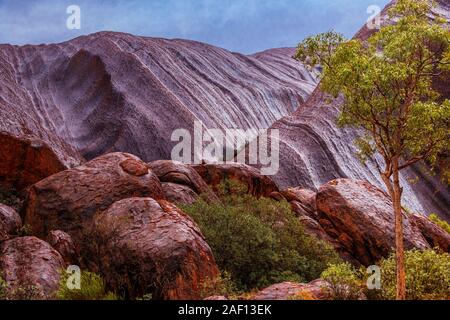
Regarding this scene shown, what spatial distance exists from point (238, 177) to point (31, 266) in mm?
14966

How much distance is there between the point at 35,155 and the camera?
2883 centimetres

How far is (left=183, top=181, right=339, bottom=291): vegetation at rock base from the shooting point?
21297 mm

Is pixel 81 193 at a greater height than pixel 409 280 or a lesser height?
greater

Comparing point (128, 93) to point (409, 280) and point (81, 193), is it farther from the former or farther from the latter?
point (409, 280)

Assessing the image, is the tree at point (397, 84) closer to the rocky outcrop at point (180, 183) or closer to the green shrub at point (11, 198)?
the rocky outcrop at point (180, 183)

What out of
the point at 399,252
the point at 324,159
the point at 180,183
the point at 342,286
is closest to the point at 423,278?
the point at 399,252

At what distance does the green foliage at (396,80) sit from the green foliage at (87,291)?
344 inches

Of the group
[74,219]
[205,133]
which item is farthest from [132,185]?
[205,133]

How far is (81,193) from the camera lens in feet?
75.2

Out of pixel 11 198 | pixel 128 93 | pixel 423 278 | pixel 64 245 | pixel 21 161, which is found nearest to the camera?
pixel 423 278

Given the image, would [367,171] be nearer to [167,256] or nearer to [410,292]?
[410,292]

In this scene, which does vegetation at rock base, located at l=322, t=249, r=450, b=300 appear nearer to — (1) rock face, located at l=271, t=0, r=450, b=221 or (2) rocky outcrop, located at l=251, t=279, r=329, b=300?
(2) rocky outcrop, located at l=251, t=279, r=329, b=300

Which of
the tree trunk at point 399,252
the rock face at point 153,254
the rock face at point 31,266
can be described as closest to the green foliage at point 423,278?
the tree trunk at point 399,252

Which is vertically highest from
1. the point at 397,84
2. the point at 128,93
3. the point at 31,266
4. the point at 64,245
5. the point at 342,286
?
the point at 128,93
